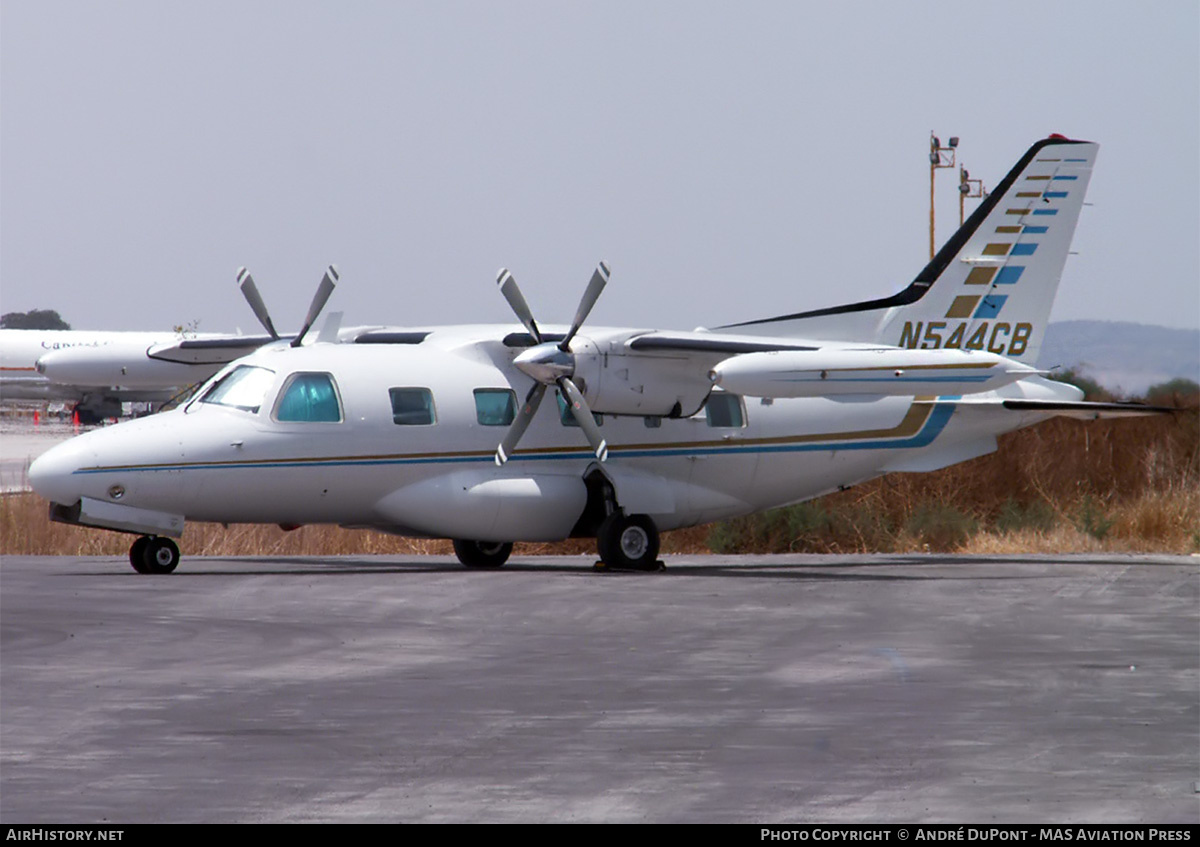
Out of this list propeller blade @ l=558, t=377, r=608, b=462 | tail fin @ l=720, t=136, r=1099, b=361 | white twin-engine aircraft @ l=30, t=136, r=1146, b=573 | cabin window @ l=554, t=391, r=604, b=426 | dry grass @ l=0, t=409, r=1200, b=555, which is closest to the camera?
white twin-engine aircraft @ l=30, t=136, r=1146, b=573

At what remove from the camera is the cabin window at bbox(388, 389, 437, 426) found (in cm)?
2152

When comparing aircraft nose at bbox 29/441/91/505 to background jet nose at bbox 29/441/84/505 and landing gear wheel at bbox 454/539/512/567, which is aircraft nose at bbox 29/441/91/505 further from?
landing gear wheel at bbox 454/539/512/567

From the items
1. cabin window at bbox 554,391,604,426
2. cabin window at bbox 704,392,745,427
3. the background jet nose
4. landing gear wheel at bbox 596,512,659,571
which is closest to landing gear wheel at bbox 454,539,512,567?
landing gear wheel at bbox 596,512,659,571

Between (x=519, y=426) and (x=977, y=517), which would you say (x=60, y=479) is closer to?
(x=519, y=426)

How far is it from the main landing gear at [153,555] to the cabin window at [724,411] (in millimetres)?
7097

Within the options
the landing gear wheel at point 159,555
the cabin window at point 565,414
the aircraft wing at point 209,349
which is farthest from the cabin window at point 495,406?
the aircraft wing at point 209,349

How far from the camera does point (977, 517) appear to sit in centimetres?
3244

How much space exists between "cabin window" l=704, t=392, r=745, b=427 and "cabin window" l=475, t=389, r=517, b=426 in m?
2.77

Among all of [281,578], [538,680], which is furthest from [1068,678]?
[281,578]

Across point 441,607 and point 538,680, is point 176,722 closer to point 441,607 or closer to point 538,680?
point 538,680

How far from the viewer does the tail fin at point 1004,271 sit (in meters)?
25.5

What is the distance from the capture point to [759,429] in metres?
24.0

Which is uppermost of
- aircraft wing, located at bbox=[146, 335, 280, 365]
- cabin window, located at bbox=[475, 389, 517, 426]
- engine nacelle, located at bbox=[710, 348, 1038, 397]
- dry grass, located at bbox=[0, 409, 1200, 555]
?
aircraft wing, located at bbox=[146, 335, 280, 365]

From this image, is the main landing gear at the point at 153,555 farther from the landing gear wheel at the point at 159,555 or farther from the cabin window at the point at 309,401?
the cabin window at the point at 309,401
